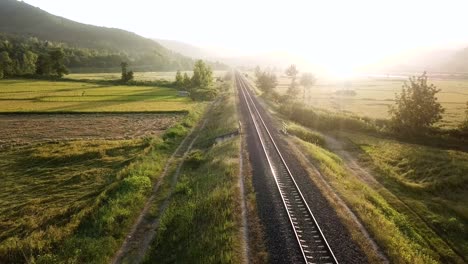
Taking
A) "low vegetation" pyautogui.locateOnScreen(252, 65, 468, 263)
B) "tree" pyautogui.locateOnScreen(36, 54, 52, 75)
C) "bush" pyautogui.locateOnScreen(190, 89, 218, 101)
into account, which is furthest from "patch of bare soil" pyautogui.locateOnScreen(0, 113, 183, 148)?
"tree" pyautogui.locateOnScreen(36, 54, 52, 75)

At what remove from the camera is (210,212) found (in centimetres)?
2039

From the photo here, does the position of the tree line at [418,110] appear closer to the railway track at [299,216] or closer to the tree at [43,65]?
the railway track at [299,216]

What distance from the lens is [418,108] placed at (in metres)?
47.7

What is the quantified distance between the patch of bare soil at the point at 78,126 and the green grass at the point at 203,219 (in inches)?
907

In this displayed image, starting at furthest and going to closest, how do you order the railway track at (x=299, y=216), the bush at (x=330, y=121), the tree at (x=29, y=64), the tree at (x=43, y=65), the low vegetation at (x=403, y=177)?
1. the tree at (x=29, y=64)
2. the tree at (x=43, y=65)
3. the bush at (x=330, y=121)
4. the low vegetation at (x=403, y=177)
5. the railway track at (x=299, y=216)

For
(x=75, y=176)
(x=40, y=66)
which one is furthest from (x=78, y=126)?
(x=40, y=66)

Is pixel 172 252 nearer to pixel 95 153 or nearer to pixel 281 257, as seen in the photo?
pixel 281 257

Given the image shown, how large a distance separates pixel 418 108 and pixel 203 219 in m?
40.4

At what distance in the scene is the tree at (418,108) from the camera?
46562 millimetres

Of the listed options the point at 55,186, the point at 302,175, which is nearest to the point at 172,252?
the point at 302,175

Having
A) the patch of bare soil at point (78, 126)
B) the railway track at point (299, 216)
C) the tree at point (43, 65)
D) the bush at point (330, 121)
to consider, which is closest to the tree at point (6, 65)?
the tree at point (43, 65)

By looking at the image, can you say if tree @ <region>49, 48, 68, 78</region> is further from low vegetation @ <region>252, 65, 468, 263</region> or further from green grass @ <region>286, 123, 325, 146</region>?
green grass @ <region>286, 123, 325, 146</region>

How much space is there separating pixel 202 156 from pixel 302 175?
11.4 m

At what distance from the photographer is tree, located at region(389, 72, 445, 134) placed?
46.6 m
